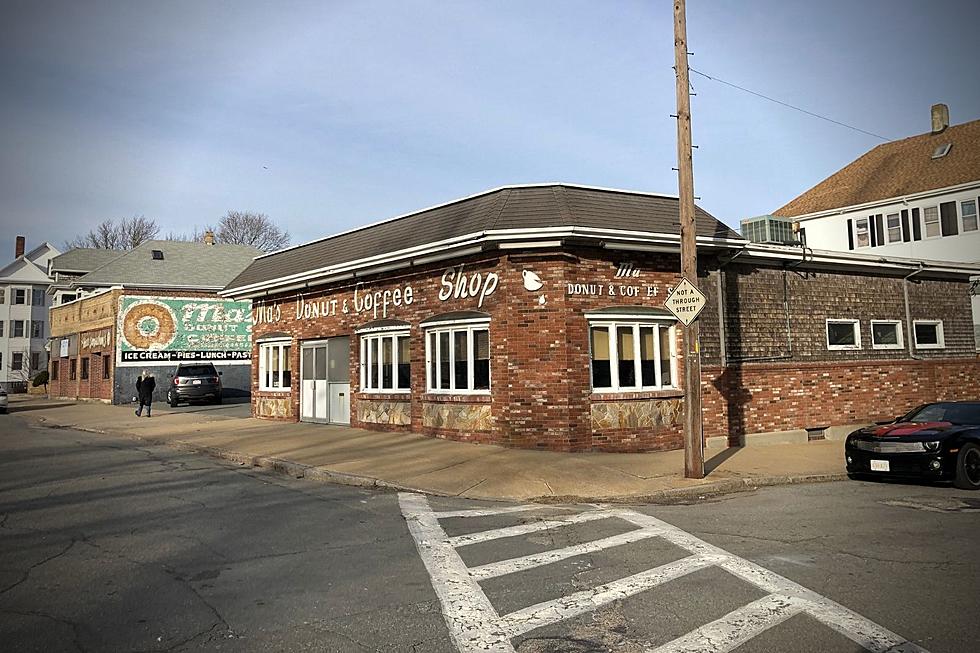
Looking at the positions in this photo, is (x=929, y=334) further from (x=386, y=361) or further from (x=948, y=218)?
(x=948, y=218)

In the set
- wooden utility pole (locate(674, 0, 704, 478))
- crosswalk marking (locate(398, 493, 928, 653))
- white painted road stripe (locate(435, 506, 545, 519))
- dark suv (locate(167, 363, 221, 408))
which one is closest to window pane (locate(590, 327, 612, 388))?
wooden utility pole (locate(674, 0, 704, 478))

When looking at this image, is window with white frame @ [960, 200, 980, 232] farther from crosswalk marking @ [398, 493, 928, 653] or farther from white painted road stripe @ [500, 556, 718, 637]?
white painted road stripe @ [500, 556, 718, 637]

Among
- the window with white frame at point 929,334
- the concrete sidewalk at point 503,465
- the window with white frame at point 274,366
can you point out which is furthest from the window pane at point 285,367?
the window with white frame at point 929,334

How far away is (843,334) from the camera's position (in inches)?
694

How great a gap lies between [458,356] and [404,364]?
211 centimetres

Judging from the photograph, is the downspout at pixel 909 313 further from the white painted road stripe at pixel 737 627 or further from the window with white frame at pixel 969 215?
the white painted road stripe at pixel 737 627

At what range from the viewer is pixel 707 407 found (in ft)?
49.0

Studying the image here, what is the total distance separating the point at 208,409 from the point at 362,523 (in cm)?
2248

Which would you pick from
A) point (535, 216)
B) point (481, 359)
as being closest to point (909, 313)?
point (535, 216)

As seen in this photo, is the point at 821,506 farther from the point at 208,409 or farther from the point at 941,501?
the point at 208,409

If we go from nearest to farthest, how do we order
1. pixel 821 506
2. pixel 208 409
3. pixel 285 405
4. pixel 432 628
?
pixel 432 628 → pixel 821 506 → pixel 285 405 → pixel 208 409

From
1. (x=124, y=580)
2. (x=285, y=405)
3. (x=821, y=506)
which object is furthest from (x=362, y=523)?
(x=285, y=405)

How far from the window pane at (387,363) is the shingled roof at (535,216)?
225 cm

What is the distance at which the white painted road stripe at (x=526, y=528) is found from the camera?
300 inches
